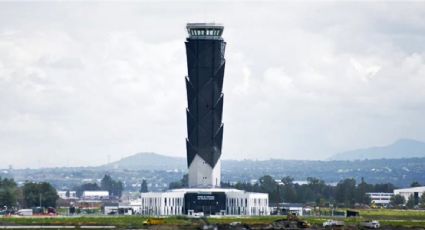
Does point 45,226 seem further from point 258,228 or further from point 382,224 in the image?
point 382,224

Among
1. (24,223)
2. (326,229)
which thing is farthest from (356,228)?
(24,223)

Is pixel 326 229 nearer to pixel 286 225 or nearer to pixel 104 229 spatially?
pixel 286 225

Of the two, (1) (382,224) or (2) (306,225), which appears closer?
(2) (306,225)

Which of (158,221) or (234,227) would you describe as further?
(158,221)

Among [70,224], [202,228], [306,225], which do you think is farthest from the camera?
[70,224]

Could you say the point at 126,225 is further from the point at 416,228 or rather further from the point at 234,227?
the point at 416,228

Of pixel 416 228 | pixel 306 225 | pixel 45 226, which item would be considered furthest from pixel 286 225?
pixel 45 226

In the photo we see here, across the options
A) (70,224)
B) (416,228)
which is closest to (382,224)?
(416,228)

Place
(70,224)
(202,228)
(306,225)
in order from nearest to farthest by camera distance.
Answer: (202,228)
(306,225)
(70,224)
